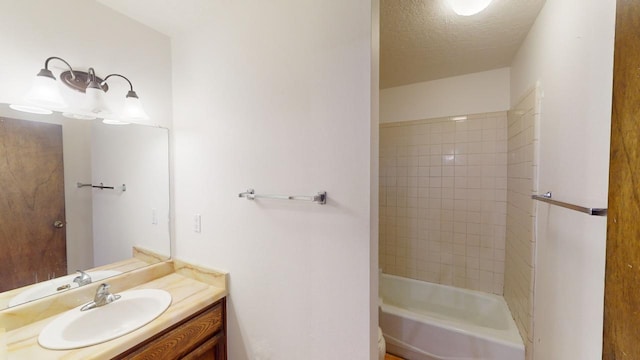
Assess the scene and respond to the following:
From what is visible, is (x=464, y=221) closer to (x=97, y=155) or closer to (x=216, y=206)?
(x=216, y=206)

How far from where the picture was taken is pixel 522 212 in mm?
1870

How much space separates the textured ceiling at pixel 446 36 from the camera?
1.49m

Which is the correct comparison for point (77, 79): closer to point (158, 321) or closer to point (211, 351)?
point (158, 321)

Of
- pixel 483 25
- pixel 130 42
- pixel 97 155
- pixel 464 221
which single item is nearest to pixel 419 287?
pixel 464 221

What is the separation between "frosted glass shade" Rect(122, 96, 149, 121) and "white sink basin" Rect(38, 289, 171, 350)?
105cm

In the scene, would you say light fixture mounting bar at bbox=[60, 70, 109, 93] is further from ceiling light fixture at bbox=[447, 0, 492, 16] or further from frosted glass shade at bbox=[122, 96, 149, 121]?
ceiling light fixture at bbox=[447, 0, 492, 16]

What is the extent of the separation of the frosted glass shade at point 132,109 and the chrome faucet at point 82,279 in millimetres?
924

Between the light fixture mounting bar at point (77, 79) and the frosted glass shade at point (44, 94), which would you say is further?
the light fixture mounting bar at point (77, 79)

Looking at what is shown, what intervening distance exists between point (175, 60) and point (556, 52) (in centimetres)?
230

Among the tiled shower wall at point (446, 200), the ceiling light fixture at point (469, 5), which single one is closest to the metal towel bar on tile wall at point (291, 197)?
the ceiling light fixture at point (469, 5)

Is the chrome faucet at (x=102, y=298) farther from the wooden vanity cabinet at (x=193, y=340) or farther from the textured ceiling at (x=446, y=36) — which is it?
the textured ceiling at (x=446, y=36)

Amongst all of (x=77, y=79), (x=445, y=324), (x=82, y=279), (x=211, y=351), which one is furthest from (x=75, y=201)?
(x=445, y=324)

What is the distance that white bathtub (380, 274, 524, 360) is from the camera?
71.1 inches

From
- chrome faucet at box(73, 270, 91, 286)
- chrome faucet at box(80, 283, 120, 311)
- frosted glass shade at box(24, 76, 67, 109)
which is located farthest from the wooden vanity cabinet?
frosted glass shade at box(24, 76, 67, 109)
